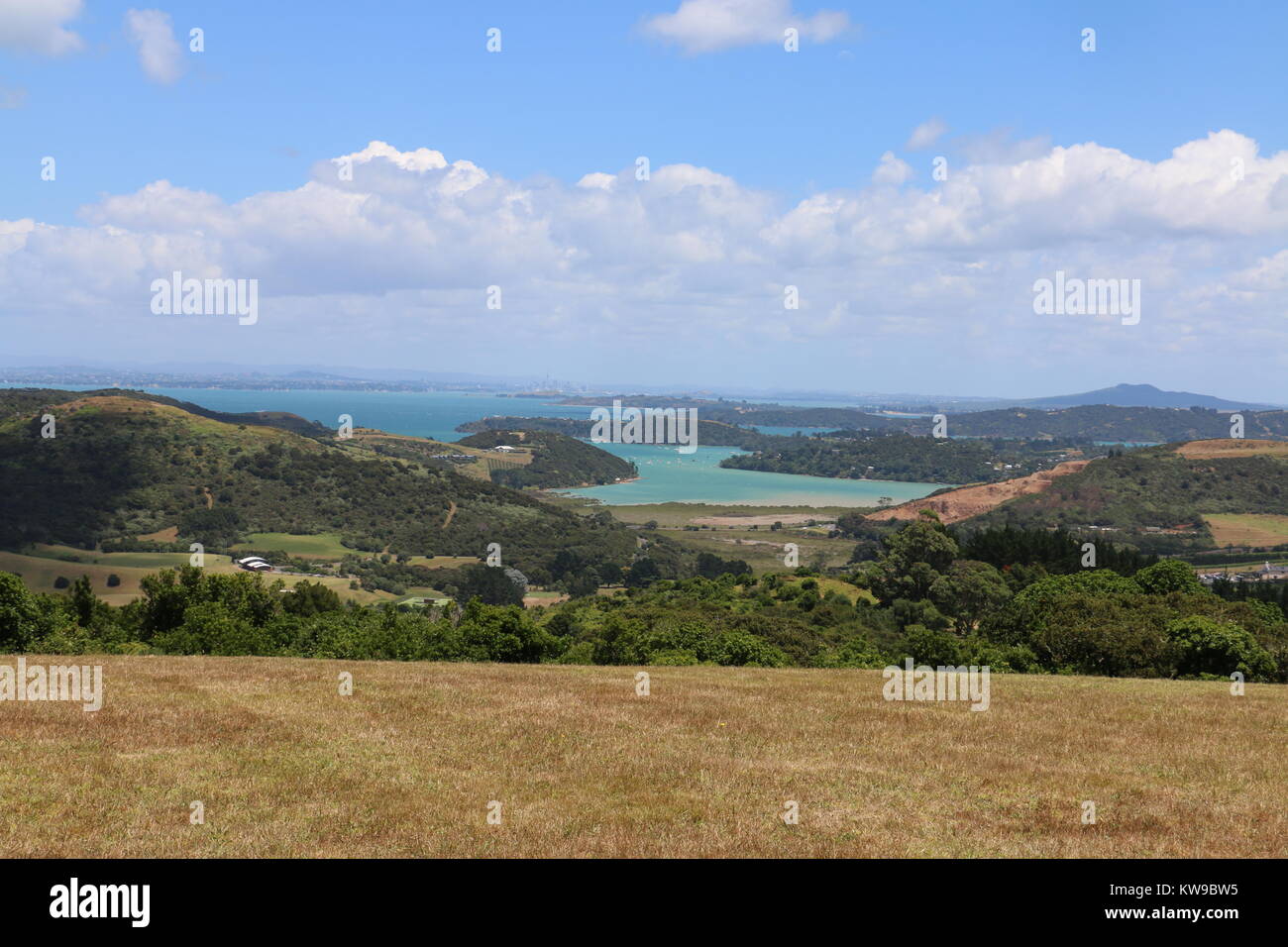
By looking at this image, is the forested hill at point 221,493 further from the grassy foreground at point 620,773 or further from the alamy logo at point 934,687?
the grassy foreground at point 620,773

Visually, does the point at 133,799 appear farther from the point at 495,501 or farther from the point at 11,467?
the point at 495,501

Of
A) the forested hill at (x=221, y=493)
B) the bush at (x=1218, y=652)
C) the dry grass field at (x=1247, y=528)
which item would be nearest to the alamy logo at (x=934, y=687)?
the bush at (x=1218, y=652)

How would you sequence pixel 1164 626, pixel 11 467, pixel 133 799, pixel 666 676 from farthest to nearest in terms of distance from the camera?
pixel 11 467
pixel 1164 626
pixel 666 676
pixel 133 799

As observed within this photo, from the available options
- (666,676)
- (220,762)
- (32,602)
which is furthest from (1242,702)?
(32,602)

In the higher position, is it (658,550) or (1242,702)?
(1242,702)

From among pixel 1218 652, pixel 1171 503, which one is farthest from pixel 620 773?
pixel 1171 503
